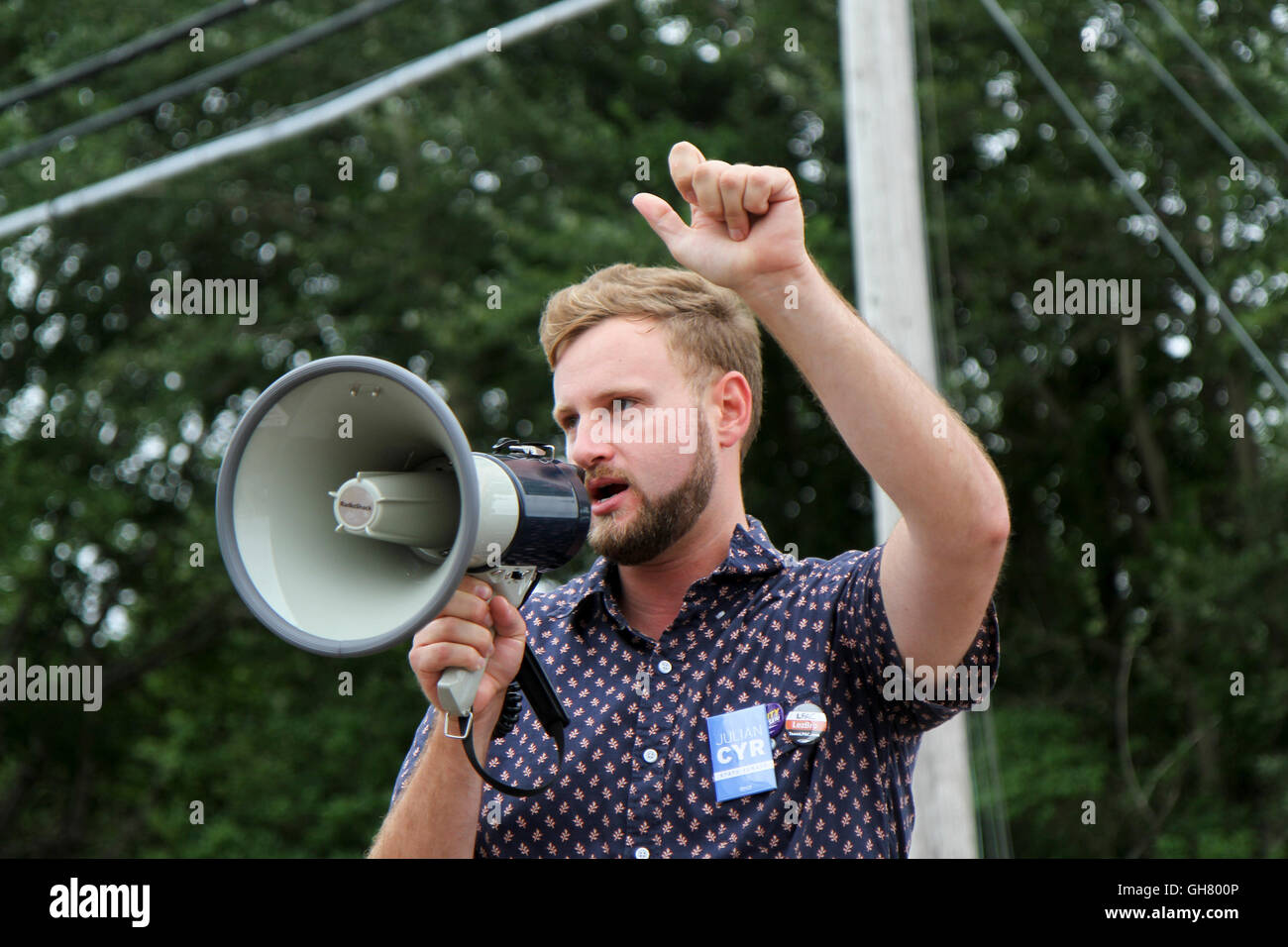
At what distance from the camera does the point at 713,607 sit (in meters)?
2.48

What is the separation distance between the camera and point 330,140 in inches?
488

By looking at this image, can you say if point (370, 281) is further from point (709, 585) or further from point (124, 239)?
point (709, 585)

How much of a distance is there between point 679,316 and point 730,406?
0.61 feet

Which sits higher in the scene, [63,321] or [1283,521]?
[63,321]

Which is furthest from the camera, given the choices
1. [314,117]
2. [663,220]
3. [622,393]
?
[314,117]

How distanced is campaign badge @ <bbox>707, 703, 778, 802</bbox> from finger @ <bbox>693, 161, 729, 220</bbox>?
0.78 metres

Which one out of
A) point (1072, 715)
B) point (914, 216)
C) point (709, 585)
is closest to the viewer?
point (709, 585)

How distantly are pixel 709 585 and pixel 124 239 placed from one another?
36.1 feet

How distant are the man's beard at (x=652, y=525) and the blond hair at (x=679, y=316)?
168 mm

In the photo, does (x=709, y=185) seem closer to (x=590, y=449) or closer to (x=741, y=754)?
(x=590, y=449)

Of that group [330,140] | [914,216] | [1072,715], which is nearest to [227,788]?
[330,140]

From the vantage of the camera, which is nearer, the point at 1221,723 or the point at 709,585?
the point at 709,585

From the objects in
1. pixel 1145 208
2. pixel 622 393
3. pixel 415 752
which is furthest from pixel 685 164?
pixel 1145 208

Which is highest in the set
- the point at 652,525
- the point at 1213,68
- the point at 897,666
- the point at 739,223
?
the point at 1213,68
